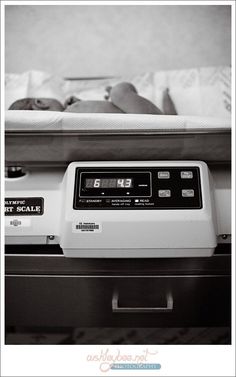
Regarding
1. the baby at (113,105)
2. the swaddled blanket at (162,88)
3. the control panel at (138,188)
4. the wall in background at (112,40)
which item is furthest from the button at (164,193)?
the wall in background at (112,40)

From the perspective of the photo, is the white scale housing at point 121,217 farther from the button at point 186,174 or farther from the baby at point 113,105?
the baby at point 113,105

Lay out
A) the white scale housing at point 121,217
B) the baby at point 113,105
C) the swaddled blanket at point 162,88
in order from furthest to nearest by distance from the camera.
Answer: the swaddled blanket at point 162,88 < the baby at point 113,105 < the white scale housing at point 121,217

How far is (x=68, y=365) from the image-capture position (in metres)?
0.66

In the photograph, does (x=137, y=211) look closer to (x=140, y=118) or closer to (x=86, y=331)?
(x=140, y=118)

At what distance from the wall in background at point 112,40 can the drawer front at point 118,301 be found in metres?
0.85

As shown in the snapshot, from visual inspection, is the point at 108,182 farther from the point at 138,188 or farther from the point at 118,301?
the point at 118,301

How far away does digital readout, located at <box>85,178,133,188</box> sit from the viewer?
707 mm

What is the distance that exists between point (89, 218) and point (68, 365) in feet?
0.81

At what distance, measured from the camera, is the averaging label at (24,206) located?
0.71 metres

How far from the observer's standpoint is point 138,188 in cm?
70

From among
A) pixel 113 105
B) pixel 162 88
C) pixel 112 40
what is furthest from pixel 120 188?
pixel 112 40

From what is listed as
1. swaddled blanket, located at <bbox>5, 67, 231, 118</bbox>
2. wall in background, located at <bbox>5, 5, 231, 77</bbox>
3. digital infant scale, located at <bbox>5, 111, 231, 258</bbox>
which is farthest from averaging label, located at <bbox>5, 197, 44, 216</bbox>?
wall in background, located at <bbox>5, 5, 231, 77</bbox>

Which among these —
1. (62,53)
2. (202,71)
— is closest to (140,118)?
(202,71)

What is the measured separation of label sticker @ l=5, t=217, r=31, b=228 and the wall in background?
79 cm
